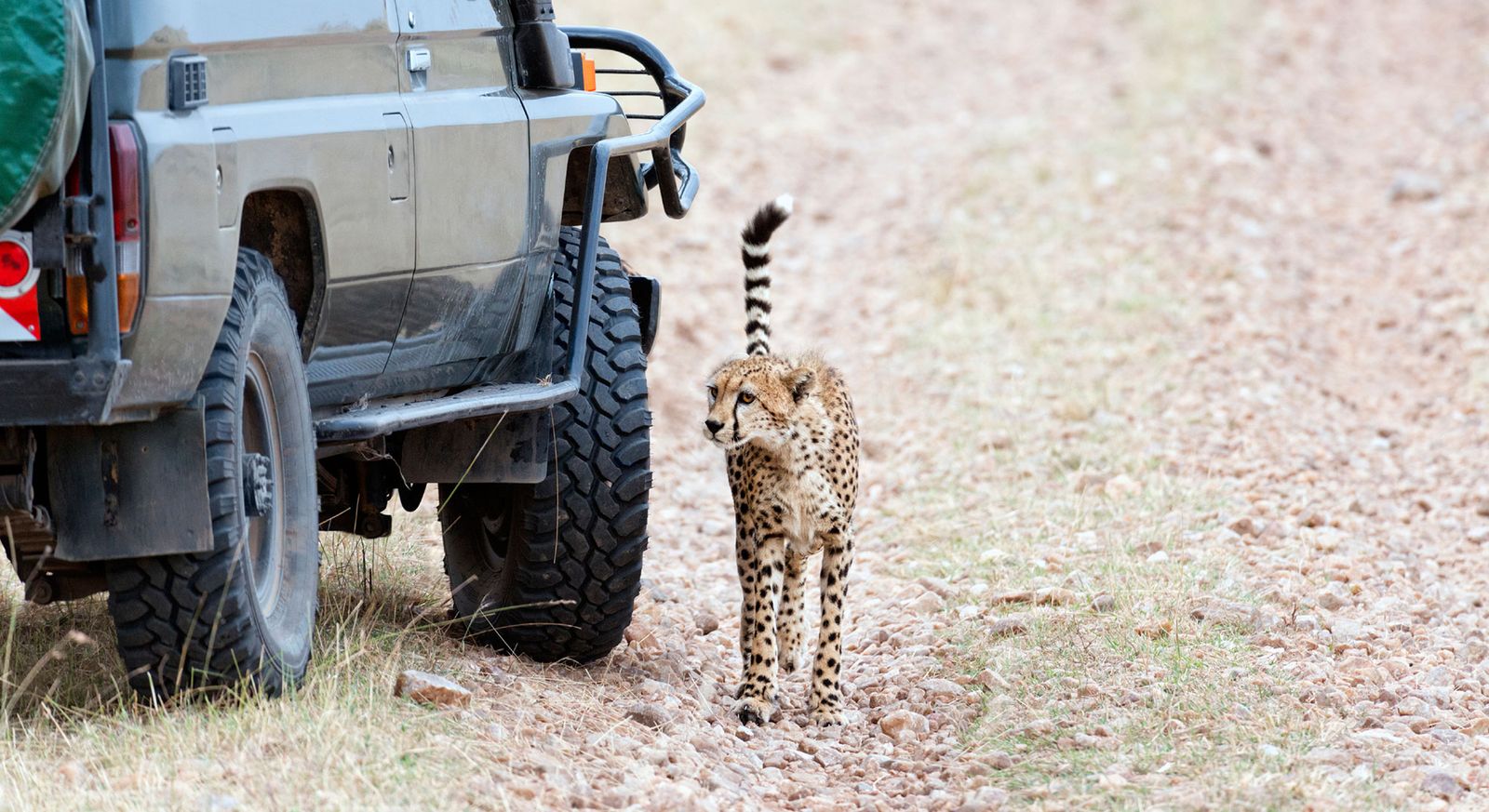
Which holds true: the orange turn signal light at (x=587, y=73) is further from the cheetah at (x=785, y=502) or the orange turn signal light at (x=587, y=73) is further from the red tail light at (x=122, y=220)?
the red tail light at (x=122, y=220)

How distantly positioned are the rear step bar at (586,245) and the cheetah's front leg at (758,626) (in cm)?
97

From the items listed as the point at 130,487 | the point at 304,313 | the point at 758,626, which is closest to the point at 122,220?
the point at 130,487

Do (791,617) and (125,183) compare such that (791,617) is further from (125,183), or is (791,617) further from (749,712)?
(125,183)

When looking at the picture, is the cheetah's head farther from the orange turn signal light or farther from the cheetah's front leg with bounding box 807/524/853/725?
the orange turn signal light

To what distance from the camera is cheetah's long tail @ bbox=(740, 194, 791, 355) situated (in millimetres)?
6402

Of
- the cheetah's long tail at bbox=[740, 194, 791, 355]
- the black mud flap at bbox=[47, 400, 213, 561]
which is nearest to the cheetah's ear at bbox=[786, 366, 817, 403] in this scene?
the cheetah's long tail at bbox=[740, 194, 791, 355]

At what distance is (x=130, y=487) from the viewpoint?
396cm

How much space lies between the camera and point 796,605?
632 cm

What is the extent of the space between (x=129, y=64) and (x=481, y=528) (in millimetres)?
2444

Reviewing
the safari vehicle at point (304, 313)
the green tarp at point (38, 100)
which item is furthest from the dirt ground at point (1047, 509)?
the green tarp at point (38, 100)

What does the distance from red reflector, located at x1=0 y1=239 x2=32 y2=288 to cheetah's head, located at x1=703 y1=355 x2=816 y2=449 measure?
2.43m

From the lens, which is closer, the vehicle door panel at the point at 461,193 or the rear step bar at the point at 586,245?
the rear step bar at the point at 586,245

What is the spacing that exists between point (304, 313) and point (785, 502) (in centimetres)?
187

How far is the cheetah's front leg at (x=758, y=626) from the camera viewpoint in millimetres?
5879
